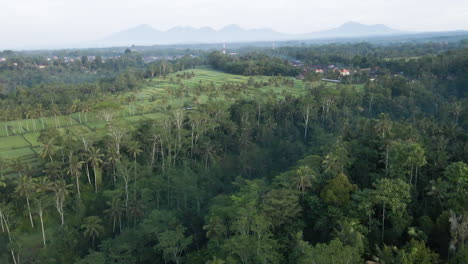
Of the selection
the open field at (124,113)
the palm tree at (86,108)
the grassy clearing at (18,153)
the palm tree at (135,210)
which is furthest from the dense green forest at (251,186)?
the grassy clearing at (18,153)

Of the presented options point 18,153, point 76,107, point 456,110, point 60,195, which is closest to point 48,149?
point 60,195

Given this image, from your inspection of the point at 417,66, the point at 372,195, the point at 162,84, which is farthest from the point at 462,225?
the point at 162,84

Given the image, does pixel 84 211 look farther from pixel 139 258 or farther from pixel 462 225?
pixel 462 225

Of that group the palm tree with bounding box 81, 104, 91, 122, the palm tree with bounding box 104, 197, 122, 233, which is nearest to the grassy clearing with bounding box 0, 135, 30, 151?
the palm tree with bounding box 81, 104, 91, 122

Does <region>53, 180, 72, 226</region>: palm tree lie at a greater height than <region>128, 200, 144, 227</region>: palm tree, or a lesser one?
greater

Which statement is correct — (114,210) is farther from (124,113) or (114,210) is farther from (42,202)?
(124,113)

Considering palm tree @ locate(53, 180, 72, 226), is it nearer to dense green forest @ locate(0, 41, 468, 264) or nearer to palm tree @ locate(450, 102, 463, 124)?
dense green forest @ locate(0, 41, 468, 264)
